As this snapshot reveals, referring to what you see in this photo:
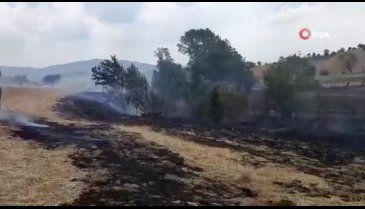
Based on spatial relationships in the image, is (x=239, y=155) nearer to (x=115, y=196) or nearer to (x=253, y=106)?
(x=115, y=196)

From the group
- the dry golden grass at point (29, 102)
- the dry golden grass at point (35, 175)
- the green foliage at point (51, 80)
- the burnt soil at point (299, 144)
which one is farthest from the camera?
the green foliage at point (51, 80)

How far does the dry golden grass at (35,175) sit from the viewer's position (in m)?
13.5

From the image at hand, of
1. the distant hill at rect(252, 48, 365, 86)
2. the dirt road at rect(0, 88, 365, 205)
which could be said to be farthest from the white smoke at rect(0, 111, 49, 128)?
the distant hill at rect(252, 48, 365, 86)

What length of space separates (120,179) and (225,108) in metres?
31.3

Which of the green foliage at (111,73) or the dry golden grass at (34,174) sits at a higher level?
the green foliage at (111,73)

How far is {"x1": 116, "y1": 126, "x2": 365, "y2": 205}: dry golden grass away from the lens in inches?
630

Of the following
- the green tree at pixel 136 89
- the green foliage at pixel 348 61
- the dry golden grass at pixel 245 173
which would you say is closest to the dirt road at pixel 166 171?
the dry golden grass at pixel 245 173

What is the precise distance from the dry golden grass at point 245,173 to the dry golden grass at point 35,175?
6.00 m

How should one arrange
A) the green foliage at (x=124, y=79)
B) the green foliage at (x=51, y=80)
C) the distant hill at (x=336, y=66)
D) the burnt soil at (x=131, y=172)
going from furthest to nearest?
the green foliage at (x=51, y=80)
the distant hill at (x=336, y=66)
the green foliage at (x=124, y=79)
the burnt soil at (x=131, y=172)

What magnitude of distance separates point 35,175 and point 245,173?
891cm

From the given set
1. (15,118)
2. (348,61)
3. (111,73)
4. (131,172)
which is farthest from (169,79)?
(131,172)

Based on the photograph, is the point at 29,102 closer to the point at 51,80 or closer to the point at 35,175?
the point at 35,175

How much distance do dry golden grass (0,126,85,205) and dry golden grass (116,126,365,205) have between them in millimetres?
5997

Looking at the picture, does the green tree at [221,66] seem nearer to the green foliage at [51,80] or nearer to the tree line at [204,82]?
the tree line at [204,82]
